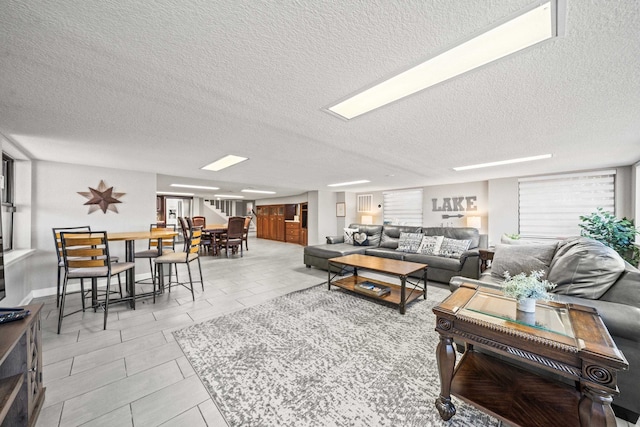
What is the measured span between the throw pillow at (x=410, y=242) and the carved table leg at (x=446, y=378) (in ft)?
11.9

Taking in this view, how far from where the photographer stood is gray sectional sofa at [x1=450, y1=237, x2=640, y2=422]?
1.31 metres

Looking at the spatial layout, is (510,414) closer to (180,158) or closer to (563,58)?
(563,58)

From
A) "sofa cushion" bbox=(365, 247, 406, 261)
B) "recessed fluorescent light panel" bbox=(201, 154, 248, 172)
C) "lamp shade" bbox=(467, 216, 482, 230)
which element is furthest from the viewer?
"lamp shade" bbox=(467, 216, 482, 230)

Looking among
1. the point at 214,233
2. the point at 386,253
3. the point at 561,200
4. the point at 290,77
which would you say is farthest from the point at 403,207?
the point at 290,77

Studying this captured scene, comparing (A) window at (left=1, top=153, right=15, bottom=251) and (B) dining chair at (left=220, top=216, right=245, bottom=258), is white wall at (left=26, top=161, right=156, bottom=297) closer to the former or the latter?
(A) window at (left=1, top=153, right=15, bottom=251)

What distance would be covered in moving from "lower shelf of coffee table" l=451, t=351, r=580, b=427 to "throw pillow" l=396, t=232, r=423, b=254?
336cm

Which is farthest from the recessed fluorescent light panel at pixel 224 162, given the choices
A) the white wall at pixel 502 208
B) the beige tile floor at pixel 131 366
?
the white wall at pixel 502 208

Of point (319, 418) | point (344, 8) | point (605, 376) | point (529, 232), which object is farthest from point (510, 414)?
point (529, 232)

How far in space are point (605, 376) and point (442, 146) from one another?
2.46 metres

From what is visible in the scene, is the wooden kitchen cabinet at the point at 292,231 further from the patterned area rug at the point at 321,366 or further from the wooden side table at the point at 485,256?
the wooden side table at the point at 485,256

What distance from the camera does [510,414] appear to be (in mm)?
1196

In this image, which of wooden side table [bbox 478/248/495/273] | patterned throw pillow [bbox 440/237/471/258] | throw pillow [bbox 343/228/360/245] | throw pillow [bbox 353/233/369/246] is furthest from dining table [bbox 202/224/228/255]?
wooden side table [bbox 478/248/495/273]

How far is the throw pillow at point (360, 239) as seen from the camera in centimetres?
562

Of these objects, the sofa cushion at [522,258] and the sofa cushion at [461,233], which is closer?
the sofa cushion at [522,258]
